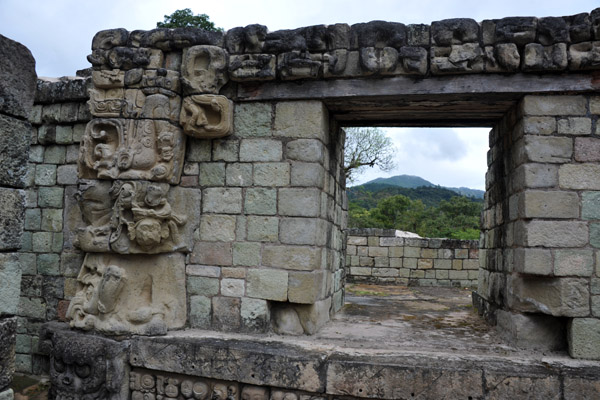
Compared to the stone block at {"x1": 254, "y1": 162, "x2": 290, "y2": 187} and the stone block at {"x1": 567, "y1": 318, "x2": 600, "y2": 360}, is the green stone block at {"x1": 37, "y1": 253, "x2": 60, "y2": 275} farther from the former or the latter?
the stone block at {"x1": 567, "y1": 318, "x2": 600, "y2": 360}

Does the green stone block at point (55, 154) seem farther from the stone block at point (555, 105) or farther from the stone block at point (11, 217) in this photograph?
the stone block at point (555, 105)

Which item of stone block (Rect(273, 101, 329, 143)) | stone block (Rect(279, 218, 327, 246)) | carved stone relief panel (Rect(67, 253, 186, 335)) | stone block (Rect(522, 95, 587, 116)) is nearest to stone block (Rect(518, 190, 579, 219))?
stone block (Rect(522, 95, 587, 116))

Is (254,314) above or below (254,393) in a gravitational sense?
above

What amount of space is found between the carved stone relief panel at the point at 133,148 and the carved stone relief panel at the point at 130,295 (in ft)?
2.51

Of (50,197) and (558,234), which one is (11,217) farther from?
(558,234)

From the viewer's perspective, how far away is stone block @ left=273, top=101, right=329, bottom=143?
4.22 m

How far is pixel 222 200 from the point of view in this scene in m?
4.36

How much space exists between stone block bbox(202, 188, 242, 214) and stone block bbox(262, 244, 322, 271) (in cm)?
48

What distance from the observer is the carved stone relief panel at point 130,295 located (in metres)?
4.09

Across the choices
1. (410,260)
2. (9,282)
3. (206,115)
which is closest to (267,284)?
(206,115)

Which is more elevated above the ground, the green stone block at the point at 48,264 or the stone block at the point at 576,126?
the stone block at the point at 576,126

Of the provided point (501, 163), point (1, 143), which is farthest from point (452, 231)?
point (1, 143)

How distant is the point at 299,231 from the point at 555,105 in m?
2.39

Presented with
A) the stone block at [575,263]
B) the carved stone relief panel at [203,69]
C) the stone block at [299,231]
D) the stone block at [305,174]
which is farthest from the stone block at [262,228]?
the stone block at [575,263]
